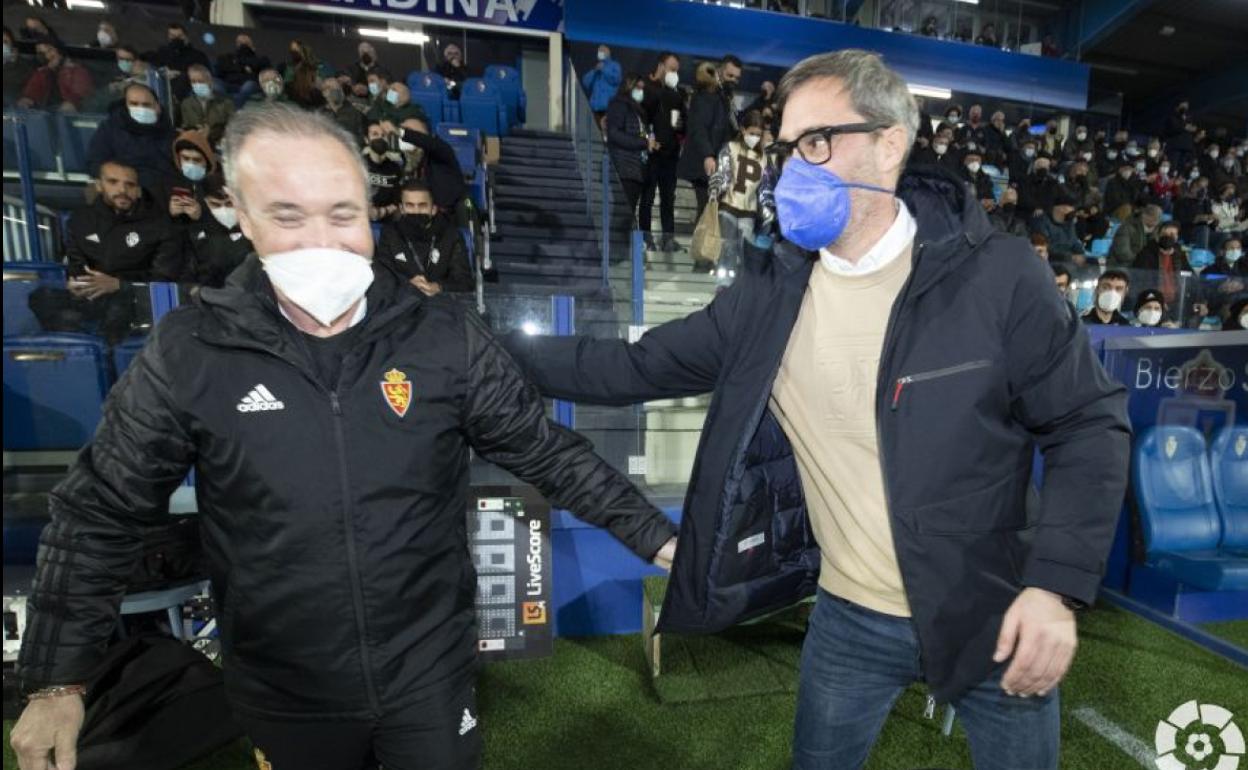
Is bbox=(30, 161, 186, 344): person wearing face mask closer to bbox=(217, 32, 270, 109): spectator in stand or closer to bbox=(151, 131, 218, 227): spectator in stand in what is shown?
bbox=(151, 131, 218, 227): spectator in stand

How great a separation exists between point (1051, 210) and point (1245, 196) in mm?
7948

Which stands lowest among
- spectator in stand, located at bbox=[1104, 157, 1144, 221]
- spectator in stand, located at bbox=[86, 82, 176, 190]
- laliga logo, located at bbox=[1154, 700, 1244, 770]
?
laliga logo, located at bbox=[1154, 700, 1244, 770]

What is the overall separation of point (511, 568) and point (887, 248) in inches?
91.4

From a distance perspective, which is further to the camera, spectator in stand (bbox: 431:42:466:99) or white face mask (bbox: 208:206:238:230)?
spectator in stand (bbox: 431:42:466:99)

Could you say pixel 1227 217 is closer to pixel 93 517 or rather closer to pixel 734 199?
pixel 734 199

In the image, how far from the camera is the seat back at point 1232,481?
372 cm

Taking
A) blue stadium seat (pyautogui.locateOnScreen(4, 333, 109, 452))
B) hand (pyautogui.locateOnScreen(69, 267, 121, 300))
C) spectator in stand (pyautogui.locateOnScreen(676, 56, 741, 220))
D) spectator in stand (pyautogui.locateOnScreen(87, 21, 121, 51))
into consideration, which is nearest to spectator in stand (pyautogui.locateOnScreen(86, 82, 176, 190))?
hand (pyautogui.locateOnScreen(69, 267, 121, 300))

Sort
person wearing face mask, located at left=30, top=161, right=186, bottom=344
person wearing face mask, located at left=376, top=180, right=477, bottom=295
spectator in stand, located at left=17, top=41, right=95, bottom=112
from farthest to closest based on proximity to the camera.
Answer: spectator in stand, located at left=17, top=41, right=95, bottom=112 < person wearing face mask, located at left=376, top=180, right=477, bottom=295 < person wearing face mask, located at left=30, top=161, right=186, bottom=344

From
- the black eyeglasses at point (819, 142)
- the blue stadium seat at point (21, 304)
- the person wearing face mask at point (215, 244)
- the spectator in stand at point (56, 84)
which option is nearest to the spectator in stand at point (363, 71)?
the spectator in stand at point (56, 84)

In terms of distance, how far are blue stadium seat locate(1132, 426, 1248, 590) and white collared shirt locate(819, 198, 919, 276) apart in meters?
3.31

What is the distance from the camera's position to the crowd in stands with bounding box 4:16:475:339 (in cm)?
431

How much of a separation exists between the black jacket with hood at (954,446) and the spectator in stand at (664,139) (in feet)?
22.0

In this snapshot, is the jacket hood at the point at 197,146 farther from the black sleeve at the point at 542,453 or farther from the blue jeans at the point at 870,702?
the blue jeans at the point at 870,702

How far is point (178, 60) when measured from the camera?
8688 millimetres
